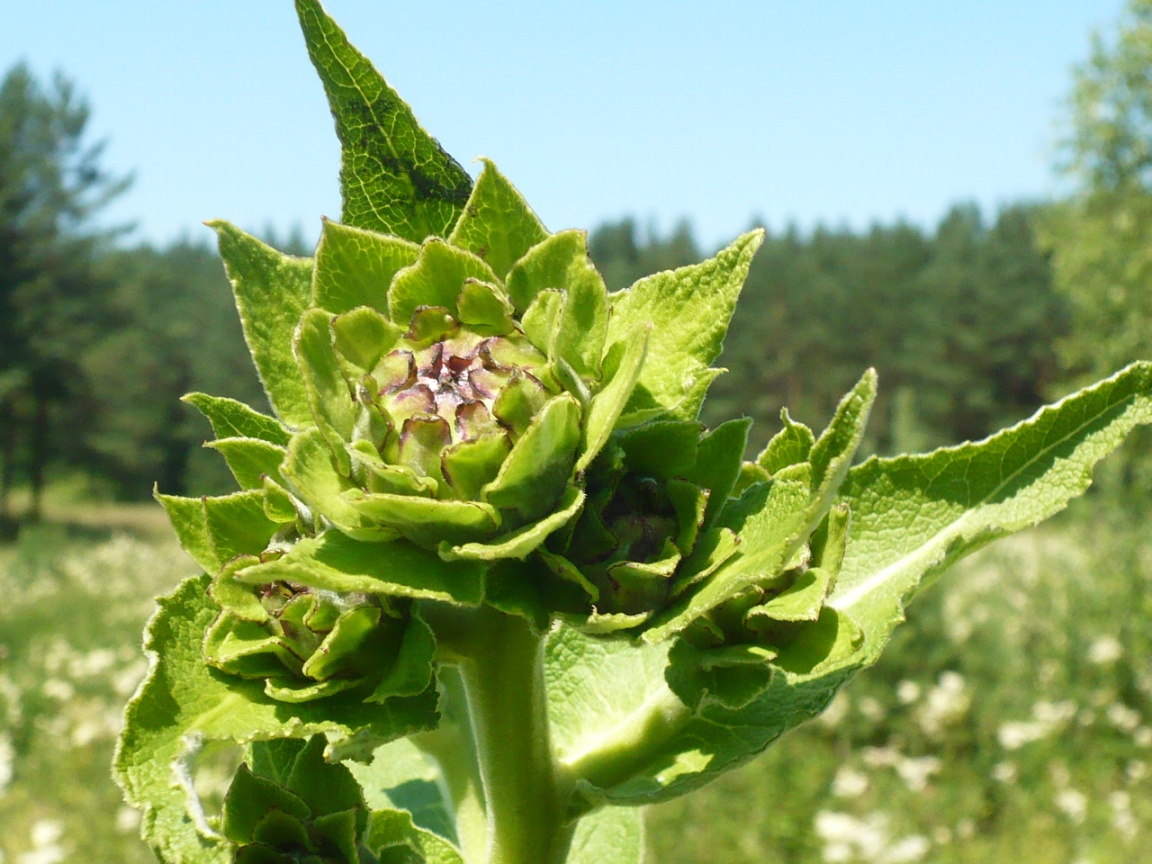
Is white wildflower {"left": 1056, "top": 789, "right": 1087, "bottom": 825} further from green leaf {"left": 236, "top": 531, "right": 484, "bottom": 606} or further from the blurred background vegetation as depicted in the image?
green leaf {"left": 236, "top": 531, "right": 484, "bottom": 606}

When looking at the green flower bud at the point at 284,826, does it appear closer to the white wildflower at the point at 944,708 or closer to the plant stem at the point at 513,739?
the plant stem at the point at 513,739

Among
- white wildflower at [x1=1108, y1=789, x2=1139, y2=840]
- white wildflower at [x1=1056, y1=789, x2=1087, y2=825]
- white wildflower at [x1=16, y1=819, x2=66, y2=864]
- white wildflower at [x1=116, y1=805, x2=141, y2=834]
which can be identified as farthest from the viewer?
white wildflower at [x1=1056, y1=789, x2=1087, y2=825]

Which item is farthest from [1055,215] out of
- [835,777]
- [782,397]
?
[782,397]

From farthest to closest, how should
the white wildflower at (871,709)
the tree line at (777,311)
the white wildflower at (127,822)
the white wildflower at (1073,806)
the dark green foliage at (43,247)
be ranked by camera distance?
1. the dark green foliage at (43,247)
2. the tree line at (777,311)
3. the white wildflower at (871,709)
4. the white wildflower at (1073,806)
5. the white wildflower at (127,822)

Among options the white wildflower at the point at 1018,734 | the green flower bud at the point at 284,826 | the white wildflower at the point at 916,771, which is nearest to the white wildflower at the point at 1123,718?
the white wildflower at the point at 1018,734

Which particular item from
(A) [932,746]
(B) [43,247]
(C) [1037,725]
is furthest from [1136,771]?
(B) [43,247]

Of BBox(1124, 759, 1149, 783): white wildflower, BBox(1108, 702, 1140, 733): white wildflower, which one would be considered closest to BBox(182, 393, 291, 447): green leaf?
BBox(1124, 759, 1149, 783): white wildflower

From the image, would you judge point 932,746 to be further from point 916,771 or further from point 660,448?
point 660,448
